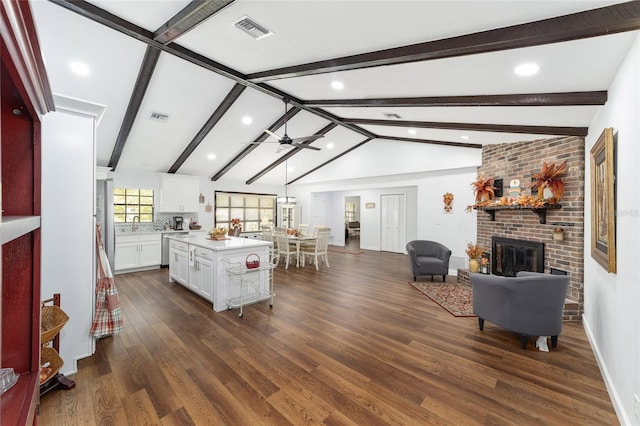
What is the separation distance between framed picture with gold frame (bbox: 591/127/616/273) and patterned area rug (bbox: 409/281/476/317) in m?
1.69

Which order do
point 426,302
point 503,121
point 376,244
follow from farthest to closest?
point 376,244
point 426,302
point 503,121

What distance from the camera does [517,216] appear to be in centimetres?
481

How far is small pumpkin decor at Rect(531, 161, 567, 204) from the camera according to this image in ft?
13.3

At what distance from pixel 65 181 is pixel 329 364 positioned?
2939 mm

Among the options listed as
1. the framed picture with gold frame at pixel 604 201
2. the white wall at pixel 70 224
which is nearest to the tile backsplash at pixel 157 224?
the white wall at pixel 70 224

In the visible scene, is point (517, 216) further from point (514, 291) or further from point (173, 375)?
point (173, 375)

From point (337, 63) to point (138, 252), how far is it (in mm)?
6177

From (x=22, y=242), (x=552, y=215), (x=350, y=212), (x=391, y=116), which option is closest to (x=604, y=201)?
(x=552, y=215)

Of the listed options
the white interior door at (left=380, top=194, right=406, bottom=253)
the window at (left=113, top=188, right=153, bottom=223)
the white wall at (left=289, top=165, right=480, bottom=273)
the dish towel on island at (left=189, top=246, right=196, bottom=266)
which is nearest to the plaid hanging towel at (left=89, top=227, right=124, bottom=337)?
the dish towel on island at (left=189, top=246, right=196, bottom=266)

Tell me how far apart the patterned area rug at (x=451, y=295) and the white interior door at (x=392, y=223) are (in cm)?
398

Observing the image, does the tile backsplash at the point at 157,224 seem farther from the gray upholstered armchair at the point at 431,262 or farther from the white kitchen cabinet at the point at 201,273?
the gray upholstered armchair at the point at 431,262

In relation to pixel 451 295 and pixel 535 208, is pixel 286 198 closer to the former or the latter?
pixel 451 295

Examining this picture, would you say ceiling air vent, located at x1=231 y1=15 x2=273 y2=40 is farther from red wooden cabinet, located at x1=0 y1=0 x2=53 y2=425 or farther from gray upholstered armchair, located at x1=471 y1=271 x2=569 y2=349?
gray upholstered armchair, located at x1=471 y1=271 x2=569 y2=349

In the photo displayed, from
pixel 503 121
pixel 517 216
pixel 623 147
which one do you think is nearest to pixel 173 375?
pixel 623 147
